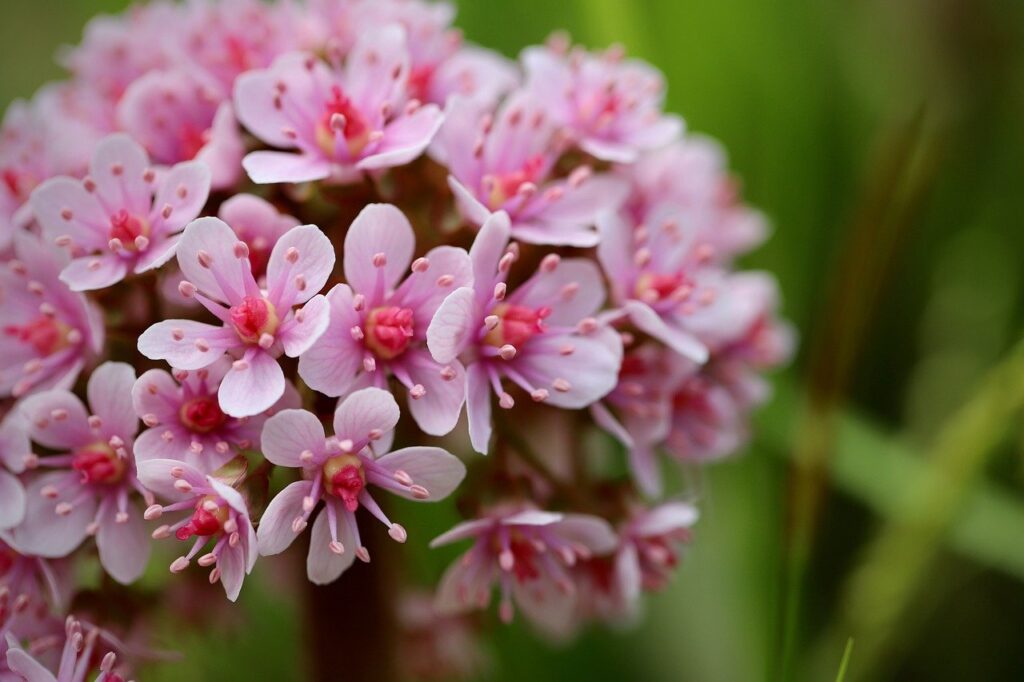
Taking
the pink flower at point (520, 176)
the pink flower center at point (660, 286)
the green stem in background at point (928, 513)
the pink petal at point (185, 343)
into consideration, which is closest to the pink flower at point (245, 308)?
the pink petal at point (185, 343)

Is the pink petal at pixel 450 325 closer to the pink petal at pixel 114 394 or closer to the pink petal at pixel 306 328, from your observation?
the pink petal at pixel 306 328

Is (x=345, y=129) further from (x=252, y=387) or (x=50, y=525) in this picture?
(x=50, y=525)

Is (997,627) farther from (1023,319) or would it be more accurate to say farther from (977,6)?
(977,6)

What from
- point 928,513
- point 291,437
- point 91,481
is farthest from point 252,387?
point 928,513

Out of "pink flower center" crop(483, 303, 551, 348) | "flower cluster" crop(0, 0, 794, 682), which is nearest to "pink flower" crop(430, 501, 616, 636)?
"flower cluster" crop(0, 0, 794, 682)

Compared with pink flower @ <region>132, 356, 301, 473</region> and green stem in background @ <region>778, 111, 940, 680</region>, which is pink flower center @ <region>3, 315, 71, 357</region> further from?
green stem in background @ <region>778, 111, 940, 680</region>
